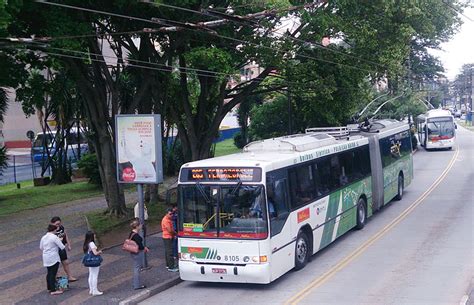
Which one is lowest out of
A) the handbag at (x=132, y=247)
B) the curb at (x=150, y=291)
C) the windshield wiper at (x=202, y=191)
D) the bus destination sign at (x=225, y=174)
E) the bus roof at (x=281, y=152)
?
the curb at (x=150, y=291)

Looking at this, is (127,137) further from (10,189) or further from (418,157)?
(418,157)

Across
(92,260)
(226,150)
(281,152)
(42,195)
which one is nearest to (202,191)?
(92,260)

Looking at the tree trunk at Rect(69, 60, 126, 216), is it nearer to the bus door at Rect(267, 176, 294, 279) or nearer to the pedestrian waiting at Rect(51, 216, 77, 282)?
the pedestrian waiting at Rect(51, 216, 77, 282)

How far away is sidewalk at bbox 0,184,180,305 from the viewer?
12.5 metres

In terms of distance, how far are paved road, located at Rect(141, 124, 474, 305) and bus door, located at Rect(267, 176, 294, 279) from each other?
1.56ft

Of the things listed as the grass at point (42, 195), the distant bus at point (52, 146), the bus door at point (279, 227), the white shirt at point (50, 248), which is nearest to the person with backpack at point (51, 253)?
the white shirt at point (50, 248)

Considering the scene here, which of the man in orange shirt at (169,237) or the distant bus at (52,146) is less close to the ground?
the distant bus at (52,146)

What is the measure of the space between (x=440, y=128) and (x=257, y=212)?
132 ft

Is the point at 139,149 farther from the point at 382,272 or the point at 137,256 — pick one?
the point at 382,272

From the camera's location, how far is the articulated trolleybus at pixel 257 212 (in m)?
12.3

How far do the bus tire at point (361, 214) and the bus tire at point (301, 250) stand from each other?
15.9ft

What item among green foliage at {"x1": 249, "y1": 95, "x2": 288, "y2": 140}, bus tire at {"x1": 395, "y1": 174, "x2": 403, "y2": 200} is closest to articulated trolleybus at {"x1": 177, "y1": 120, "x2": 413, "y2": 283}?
bus tire at {"x1": 395, "y1": 174, "x2": 403, "y2": 200}

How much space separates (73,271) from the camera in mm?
14773

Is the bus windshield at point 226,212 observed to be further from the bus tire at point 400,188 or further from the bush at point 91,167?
the bush at point 91,167
